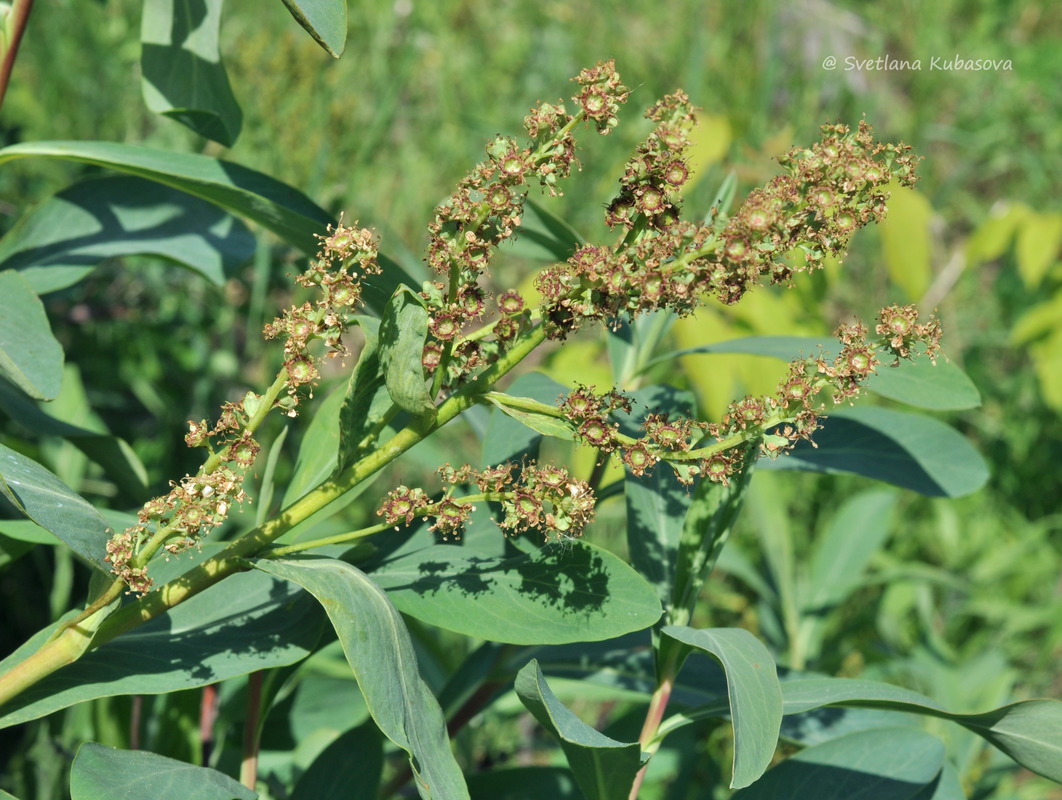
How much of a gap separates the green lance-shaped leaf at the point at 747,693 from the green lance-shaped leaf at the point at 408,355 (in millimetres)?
380

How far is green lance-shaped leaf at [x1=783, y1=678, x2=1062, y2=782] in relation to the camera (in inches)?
40.1

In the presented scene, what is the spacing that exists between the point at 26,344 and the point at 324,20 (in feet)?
1.64

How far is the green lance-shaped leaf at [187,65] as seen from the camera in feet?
4.50

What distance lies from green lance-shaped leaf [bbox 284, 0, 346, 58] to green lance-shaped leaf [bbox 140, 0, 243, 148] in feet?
1.21

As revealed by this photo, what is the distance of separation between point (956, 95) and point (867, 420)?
4857mm

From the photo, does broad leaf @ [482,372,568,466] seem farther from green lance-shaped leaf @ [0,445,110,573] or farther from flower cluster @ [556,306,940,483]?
green lance-shaped leaf @ [0,445,110,573]

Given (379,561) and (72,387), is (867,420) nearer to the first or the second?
(379,561)

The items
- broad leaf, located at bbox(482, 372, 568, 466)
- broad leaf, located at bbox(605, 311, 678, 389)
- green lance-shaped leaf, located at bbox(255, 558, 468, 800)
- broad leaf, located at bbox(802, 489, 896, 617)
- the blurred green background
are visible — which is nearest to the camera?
green lance-shaped leaf, located at bbox(255, 558, 468, 800)

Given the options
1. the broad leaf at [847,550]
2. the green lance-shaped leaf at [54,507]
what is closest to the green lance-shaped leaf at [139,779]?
the green lance-shaped leaf at [54,507]

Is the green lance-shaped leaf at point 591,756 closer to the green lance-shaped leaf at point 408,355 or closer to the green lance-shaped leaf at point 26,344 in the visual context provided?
the green lance-shaped leaf at point 408,355

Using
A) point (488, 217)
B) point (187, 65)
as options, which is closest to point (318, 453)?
point (488, 217)

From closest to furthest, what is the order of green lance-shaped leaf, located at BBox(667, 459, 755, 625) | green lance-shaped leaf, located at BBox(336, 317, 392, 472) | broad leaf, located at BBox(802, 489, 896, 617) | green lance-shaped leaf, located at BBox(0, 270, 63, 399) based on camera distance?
1. green lance-shaped leaf, located at BBox(336, 317, 392, 472)
2. green lance-shaped leaf, located at BBox(0, 270, 63, 399)
3. green lance-shaped leaf, located at BBox(667, 459, 755, 625)
4. broad leaf, located at BBox(802, 489, 896, 617)

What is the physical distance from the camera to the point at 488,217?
2.91 feet

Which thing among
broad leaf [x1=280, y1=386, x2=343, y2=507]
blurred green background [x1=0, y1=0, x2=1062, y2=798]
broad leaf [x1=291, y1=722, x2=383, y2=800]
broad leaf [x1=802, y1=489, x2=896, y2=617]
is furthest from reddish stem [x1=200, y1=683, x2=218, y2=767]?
broad leaf [x1=802, y1=489, x2=896, y2=617]
